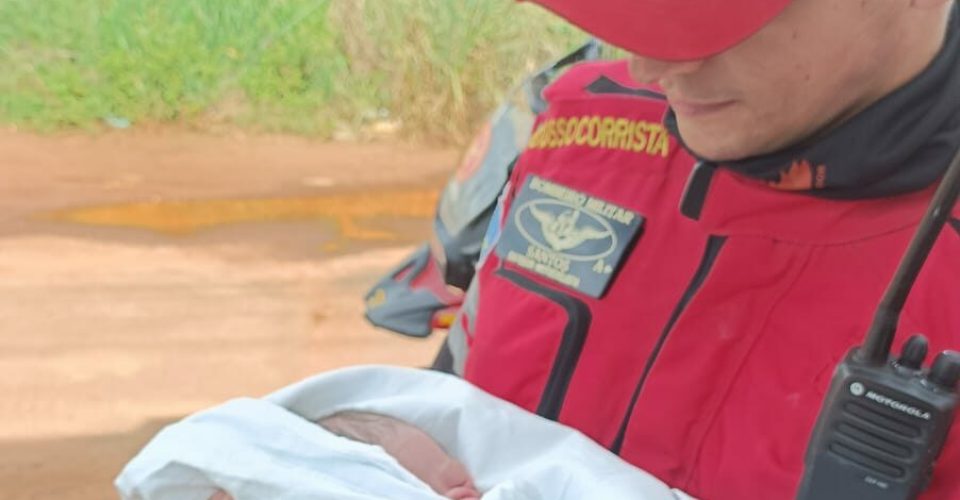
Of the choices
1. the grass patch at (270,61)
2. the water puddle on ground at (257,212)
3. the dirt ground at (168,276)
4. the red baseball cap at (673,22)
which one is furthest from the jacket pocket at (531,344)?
the grass patch at (270,61)

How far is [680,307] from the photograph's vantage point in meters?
0.93

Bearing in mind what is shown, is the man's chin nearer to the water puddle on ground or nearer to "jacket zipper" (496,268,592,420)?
"jacket zipper" (496,268,592,420)

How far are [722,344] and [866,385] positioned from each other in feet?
0.71

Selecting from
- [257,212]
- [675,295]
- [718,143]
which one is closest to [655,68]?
[718,143]

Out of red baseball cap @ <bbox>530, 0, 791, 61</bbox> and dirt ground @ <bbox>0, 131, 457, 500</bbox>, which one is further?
dirt ground @ <bbox>0, 131, 457, 500</bbox>

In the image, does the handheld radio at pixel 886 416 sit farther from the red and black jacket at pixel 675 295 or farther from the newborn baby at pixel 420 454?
the newborn baby at pixel 420 454

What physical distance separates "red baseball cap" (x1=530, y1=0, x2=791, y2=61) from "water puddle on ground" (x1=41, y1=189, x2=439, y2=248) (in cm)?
207

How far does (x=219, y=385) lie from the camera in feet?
7.38

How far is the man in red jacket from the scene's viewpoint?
0.76m

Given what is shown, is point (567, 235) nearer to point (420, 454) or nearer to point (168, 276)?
point (420, 454)

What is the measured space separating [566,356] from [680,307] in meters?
0.11

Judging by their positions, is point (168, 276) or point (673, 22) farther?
point (168, 276)

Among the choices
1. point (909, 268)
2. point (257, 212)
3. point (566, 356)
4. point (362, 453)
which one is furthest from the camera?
point (257, 212)

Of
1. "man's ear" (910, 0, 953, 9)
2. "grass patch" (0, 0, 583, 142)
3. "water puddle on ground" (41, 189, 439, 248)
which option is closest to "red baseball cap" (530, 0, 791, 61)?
"man's ear" (910, 0, 953, 9)
